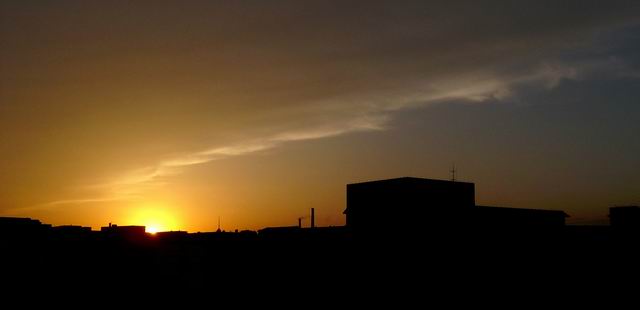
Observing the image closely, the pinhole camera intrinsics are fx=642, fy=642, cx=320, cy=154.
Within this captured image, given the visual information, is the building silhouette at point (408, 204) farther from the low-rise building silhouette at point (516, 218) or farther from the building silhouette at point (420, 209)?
the low-rise building silhouette at point (516, 218)

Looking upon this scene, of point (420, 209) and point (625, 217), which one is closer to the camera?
point (625, 217)

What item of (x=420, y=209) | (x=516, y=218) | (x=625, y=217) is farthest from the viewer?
(x=516, y=218)

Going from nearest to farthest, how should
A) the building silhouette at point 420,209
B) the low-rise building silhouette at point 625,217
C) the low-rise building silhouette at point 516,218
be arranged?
the low-rise building silhouette at point 625,217, the building silhouette at point 420,209, the low-rise building silhouette at point 516,218

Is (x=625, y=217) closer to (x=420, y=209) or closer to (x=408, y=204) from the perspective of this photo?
(x=420, y=209)

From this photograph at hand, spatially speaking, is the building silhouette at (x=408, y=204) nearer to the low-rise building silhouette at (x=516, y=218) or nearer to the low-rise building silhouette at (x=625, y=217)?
the low-rise building silhouette at (x=516, y=218)

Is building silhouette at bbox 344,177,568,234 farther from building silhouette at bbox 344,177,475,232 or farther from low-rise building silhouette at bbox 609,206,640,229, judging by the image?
low-rise building silhouette at bbox 609,206,640,229

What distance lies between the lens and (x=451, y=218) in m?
46.8

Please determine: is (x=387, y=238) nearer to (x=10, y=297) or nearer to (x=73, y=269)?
(x=73, y=269)

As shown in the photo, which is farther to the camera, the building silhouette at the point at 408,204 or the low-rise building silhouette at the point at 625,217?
the building silhouette at the point at 408,204

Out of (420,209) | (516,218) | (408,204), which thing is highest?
(408,204)

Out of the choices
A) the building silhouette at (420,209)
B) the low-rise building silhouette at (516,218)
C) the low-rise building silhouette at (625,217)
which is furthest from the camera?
the low-rise building silhouette at (516,218)

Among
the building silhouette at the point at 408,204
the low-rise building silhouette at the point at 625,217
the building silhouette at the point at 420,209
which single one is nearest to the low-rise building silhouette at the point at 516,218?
the building silhouette at the point at 420,209

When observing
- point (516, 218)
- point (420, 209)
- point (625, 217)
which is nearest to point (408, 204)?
point (420, 209)

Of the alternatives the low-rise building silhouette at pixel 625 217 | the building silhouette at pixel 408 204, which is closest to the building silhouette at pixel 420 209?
the building silhouette at pixel 408 204
